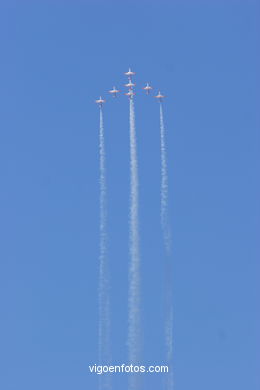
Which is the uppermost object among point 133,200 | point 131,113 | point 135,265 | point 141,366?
point 131,113

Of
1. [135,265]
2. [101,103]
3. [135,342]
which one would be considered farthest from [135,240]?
[101,103]

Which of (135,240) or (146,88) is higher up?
(146,88)

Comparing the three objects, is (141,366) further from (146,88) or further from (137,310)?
(146,88)

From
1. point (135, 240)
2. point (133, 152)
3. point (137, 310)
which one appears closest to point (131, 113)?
point (133, 152)

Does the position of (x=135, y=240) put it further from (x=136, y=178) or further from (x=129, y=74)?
(x=129, y=74)

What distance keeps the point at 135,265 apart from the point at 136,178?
6.70 m

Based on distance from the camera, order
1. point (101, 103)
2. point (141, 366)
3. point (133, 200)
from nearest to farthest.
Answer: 1. point (141, 366)
2. point (133, 200)
3. point (101, 103)

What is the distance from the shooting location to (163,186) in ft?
279

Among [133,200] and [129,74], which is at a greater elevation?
[129,74]


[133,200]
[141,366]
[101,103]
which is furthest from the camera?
[101,103]

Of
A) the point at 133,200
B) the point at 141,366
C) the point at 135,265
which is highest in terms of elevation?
the point at 133,200

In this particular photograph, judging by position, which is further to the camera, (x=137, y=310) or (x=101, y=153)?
(x=101, y=153)

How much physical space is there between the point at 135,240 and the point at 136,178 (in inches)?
189

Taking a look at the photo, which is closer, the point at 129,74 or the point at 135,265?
the point at 135,265
